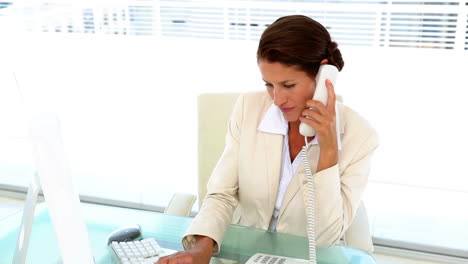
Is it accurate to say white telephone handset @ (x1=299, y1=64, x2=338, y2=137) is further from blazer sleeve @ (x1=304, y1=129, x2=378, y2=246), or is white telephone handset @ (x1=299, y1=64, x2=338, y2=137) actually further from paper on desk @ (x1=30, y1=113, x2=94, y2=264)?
paper on desk @ (x1=30, y1=113, x2=94, y2=264)

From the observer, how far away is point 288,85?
149 cm

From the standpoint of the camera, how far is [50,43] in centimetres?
388

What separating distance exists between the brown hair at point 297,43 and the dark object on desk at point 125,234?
0.59 meters

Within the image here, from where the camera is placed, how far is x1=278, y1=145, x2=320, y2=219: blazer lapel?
1.58m

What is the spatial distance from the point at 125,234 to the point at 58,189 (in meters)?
0.86

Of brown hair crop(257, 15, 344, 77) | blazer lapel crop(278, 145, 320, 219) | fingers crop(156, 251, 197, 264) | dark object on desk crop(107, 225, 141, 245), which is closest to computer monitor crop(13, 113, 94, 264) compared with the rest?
fingers crop(156, 251, 197, 264)

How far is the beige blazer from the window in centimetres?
140

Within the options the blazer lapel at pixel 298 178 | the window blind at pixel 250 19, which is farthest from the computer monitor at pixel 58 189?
the window blind at pixel 250 19

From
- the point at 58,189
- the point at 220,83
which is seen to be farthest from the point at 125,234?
the point at 220,83

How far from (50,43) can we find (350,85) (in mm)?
2163

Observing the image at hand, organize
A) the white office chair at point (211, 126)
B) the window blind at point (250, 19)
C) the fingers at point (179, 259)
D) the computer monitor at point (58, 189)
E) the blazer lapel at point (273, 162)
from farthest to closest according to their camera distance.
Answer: the window blind at point (250, 19) < the white office chair at point (211, 126) < the blazer lapel at point (273, 162) < the fingers at point (179, 259) < the computer monitor at point (58, 189)

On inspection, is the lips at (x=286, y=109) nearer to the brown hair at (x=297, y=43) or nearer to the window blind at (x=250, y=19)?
the brown hair at (x=297, y=43)

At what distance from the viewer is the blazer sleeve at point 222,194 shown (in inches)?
56.6

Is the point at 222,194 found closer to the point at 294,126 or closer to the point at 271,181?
the point at 271,181
